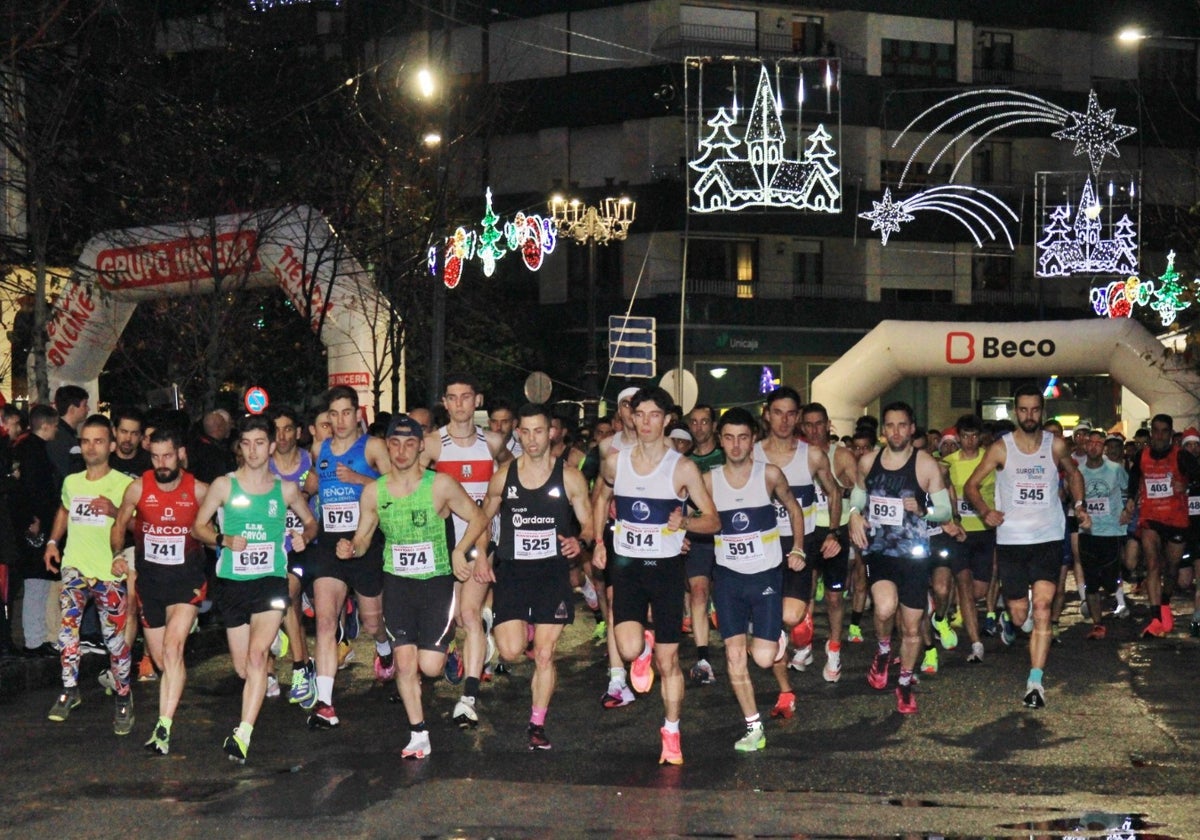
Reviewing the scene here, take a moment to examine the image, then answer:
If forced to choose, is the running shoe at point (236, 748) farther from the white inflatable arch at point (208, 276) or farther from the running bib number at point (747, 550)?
the white inflatable arch at point (208, 276)

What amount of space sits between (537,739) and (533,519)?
1.17 metres

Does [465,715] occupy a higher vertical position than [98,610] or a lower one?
lower

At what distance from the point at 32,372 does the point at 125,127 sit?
3989 millimetres

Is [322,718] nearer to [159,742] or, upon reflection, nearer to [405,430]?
[159,742]

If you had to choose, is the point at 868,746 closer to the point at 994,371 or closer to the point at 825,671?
the point at 825,671

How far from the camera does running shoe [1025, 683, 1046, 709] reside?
10.4m

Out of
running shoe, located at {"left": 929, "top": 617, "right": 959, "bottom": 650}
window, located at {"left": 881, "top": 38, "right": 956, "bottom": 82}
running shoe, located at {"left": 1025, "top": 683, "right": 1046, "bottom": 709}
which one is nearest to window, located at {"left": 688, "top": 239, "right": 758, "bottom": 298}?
window, located at {"left": 881, "top": 38, "right": 956, "bottom": 82}

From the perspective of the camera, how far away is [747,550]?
9.20 metres

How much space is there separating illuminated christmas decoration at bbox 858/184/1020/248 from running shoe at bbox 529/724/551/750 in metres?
34.4

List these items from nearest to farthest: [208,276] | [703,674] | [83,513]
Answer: [83,513] < [703,674] < [208,276]

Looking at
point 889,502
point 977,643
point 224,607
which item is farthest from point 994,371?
point 224,607

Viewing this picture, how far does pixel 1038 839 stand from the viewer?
680 cm

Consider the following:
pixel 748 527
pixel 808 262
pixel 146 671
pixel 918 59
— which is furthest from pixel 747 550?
pixel 918 59

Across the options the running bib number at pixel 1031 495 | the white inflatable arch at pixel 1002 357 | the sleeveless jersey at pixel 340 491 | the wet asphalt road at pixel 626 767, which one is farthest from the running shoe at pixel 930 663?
the white inflatable arch at pixel 1002 357
